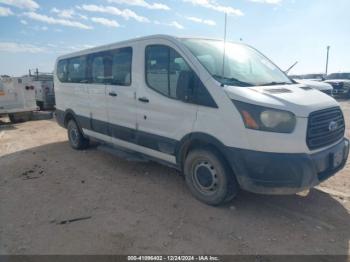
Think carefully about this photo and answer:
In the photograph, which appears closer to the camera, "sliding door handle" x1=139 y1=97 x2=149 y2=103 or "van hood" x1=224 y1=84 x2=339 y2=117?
"van hood" x1=224 y1=84 x2=339 y2=117

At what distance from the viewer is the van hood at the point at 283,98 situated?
3199 mm

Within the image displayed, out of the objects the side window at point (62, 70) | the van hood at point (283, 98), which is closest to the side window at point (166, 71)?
the van hood at point (283, 98)

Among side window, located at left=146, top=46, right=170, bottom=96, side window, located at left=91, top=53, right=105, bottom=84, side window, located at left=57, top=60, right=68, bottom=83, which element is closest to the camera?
side window, located at left=146, top=46, right=170, bottom=96

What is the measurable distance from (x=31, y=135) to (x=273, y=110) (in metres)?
7.99

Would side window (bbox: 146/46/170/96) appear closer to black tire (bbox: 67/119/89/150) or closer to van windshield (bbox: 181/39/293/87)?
van windshield (bbox: 181/39/293/87)

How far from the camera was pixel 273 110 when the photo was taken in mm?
3182

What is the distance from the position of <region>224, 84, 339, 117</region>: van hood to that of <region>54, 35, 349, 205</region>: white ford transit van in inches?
0.4

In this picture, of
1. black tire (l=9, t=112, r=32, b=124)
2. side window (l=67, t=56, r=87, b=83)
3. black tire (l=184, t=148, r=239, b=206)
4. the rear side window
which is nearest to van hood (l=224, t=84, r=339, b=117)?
black tire (l=184, t=148, r=239, b=206)

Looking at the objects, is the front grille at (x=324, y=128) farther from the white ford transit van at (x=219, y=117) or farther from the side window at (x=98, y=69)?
the side window at (x=98, y=69)

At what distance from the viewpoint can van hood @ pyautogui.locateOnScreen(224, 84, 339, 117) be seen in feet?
10.5

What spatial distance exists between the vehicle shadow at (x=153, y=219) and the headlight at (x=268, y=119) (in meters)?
1.16

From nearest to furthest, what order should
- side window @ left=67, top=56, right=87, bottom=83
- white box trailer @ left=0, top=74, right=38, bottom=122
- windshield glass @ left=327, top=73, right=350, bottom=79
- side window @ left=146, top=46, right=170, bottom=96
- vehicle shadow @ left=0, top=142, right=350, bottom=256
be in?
vehicle shadow @ left=0, top=142, right=350, bottom=256 < side window @ left=146, top=46, right=170, bottom=96 < side window @ left=67, top=56, right=87, bottom=83 < white box trailer @ left=0, top=74, right=38, bottom=122 < windshield glass @ left=327, top=73, right=350, bottom=79

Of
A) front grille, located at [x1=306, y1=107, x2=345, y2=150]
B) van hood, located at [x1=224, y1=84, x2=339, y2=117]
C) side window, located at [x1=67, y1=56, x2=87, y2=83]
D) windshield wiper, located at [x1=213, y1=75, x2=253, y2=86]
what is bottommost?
front grille, located at [x1=306, y1=107, x2=345, y2=150]

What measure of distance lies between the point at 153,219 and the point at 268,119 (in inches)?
71.2
